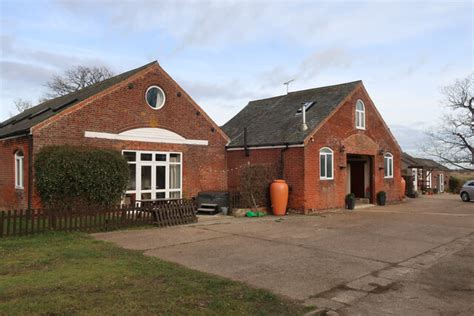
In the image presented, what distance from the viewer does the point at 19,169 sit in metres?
16.5

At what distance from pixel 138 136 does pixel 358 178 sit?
48.1 feet

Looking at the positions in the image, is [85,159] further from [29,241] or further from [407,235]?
[407,235]

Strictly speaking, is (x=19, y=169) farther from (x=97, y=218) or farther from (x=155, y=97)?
(x=97, y=218)

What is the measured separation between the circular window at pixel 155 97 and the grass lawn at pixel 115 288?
10116 mm

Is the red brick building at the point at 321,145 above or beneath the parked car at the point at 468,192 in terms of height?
above

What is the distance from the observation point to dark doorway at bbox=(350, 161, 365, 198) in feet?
81.8

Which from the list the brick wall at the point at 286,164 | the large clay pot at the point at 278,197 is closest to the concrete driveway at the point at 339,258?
the large clay pot at the point at 278,197

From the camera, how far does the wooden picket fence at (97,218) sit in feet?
35.4

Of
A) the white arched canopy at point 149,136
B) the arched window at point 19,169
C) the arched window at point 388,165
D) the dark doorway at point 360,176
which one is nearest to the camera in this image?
the white arched canopy at point 149,136

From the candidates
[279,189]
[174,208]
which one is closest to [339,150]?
[279,189]

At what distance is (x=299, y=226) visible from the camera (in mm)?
14078

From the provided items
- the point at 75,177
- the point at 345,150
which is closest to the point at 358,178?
the point at 345,150

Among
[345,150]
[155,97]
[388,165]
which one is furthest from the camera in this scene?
[388,165]

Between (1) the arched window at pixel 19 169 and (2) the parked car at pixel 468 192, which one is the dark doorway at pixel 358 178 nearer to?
(2) the parked car at pixel 468 192
